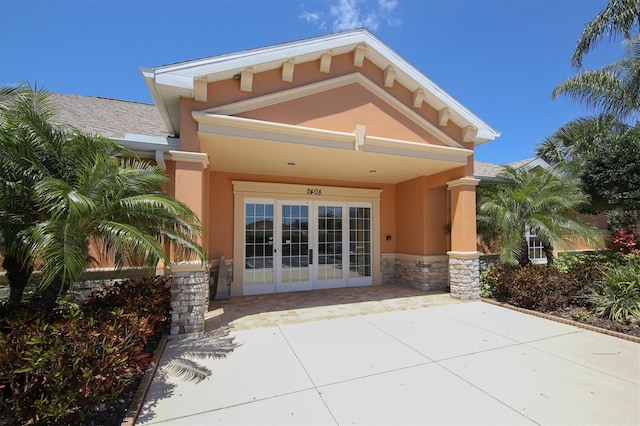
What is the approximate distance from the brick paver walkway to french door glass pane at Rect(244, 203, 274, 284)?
25.0 inches

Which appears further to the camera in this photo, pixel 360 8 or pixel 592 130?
pixel 592 130

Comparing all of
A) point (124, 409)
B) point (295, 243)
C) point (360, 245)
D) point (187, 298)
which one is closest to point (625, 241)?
point (360, 245)

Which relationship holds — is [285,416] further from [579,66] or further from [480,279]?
[579,66]

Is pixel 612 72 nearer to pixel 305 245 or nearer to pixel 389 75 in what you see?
pixel 389 75

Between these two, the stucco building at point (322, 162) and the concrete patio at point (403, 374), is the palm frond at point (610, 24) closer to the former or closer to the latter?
the stucco building at point (322, 162)

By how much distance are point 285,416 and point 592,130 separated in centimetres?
1866

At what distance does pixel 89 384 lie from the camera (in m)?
2.88

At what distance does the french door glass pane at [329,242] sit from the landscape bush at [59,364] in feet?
21.2

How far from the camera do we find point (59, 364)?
9.18 feet

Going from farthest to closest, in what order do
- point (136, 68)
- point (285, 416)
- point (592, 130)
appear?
point (592, 130) < point (136, 68) < point (285, 416)

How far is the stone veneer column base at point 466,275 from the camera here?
8.09 metres

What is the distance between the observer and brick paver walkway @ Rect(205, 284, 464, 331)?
20.9ft

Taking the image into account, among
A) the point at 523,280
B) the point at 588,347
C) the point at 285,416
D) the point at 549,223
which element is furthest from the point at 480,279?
the point at 285,416

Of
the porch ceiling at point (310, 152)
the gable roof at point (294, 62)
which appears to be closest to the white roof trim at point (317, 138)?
the porch ceiling at point (310, 152)
